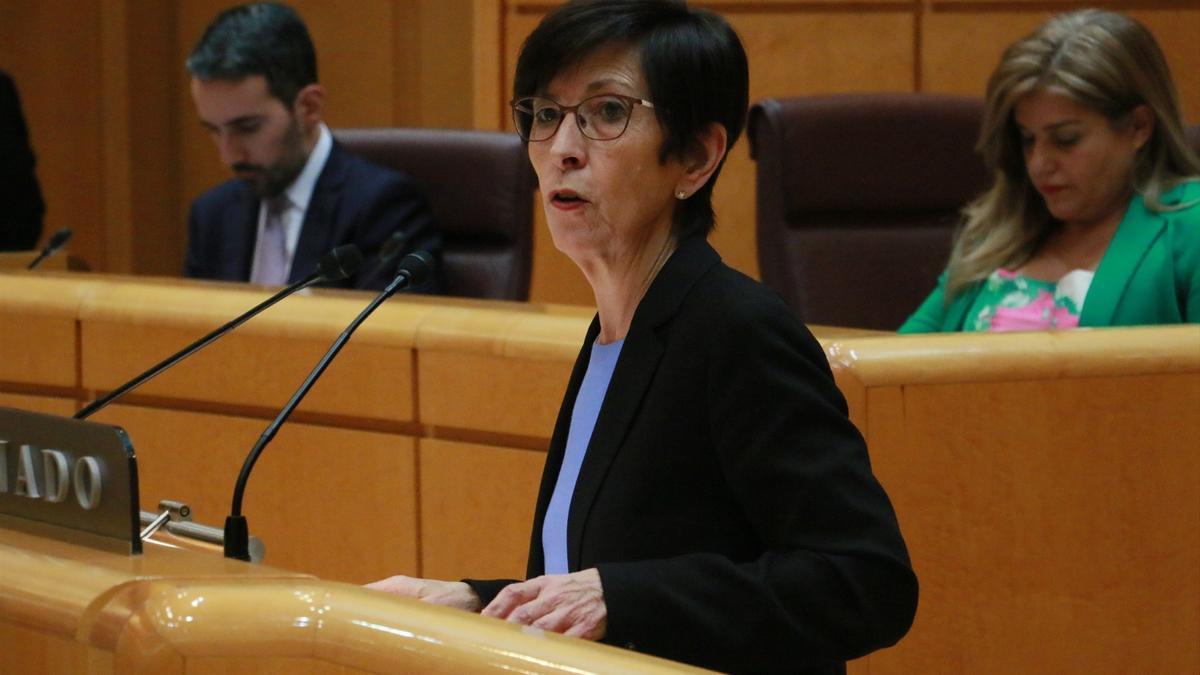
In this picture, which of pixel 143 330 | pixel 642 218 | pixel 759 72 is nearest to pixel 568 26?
pixel 642 218

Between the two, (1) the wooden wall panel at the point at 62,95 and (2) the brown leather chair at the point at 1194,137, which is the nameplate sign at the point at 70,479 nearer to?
(2) the brown leather chair at the point at 1194,137

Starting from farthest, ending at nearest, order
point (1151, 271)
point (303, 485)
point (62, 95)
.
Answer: point (62, 95) < point (1151, 271) < point (303, 485)

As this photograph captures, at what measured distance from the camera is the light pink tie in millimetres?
3238

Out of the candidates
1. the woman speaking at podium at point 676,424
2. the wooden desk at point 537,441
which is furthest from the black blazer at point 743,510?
the wooden desk at point 537,441

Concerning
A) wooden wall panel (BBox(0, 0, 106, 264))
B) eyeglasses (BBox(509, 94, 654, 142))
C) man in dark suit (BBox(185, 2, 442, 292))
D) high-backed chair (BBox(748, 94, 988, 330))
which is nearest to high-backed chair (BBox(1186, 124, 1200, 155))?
high-backed chair (BBox(748, 94, 988, 330))

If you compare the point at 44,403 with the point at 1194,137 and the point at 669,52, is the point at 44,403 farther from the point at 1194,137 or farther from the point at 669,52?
the point at 1194,137

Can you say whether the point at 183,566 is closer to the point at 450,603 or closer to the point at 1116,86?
the point at 450,603

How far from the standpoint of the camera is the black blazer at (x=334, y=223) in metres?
3.07

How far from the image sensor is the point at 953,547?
5.95ft

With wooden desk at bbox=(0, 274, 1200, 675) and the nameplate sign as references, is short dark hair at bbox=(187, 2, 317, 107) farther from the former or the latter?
the nameplate sign

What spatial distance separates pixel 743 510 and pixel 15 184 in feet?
11.0

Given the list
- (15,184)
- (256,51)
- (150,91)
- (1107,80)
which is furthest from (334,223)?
(150,91)

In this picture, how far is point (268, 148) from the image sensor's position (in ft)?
10.6

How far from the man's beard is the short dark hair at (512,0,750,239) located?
78.9 inches
